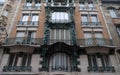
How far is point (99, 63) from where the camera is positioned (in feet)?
52.4

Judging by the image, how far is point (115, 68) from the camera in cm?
1545

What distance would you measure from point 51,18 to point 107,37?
7091 millimetres

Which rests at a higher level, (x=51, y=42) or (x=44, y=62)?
(x=51, y=42)

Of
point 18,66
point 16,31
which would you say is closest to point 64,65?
point 18,66

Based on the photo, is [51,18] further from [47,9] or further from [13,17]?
[13,17]

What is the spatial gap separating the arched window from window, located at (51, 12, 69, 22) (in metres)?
5.10

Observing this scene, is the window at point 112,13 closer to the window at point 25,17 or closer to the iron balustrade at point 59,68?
the iron balustrade at point 59,68

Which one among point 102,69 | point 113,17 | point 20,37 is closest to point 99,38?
point 102,69

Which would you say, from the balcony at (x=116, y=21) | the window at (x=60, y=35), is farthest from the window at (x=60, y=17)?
the balcony at (x=116, y=21)

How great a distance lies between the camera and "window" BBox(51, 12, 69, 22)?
1979cm

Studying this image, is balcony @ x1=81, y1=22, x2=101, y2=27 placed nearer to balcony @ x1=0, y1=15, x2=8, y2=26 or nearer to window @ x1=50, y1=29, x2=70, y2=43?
window @ x1=50, y1=29, x2=70, y2=43

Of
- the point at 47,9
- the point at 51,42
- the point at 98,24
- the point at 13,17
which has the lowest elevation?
the point at 51,42

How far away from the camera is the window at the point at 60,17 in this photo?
779 inches

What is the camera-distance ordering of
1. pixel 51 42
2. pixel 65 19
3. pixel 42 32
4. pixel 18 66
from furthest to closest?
1. pixel 65 19
2. pixel 42 32
3. pixel 51 42
4. pixel 18 66
